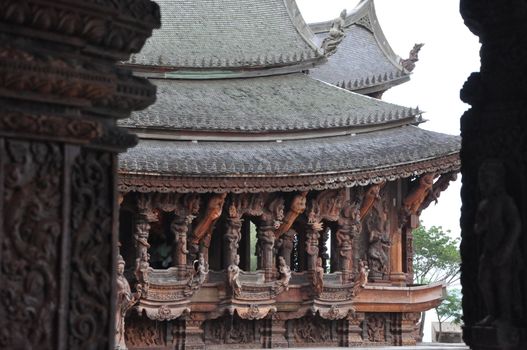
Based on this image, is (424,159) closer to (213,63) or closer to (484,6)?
(213,63)

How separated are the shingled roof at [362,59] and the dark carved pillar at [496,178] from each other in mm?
24037

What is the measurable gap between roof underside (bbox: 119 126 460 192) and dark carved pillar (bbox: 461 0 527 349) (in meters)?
16.3

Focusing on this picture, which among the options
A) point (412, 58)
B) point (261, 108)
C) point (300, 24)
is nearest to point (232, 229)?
point (261, 108)

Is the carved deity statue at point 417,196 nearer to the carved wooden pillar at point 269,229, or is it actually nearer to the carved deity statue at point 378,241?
the carved deity statue at point 378,241

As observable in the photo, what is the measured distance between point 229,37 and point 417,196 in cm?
639

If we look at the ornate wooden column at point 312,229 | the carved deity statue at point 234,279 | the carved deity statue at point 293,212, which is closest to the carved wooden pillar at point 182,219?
the carved deity statue at point 234,279

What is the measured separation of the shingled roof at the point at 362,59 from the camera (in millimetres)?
33688

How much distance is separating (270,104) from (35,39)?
2383cm

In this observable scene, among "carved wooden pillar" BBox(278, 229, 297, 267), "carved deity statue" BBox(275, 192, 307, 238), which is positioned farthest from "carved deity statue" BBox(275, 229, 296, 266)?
"carved deity statue" BBox(275, 192, 307, 238)

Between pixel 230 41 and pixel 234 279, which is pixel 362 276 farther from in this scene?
pixel 230 41

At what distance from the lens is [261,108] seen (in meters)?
29.6

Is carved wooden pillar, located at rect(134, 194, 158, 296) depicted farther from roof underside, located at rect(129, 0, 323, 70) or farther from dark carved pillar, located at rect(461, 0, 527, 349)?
dark carved pillar, located at rect(461, 0, 527, 349)

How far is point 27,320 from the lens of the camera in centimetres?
602

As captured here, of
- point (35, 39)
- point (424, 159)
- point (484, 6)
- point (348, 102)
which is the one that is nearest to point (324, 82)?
point (348, 102)
